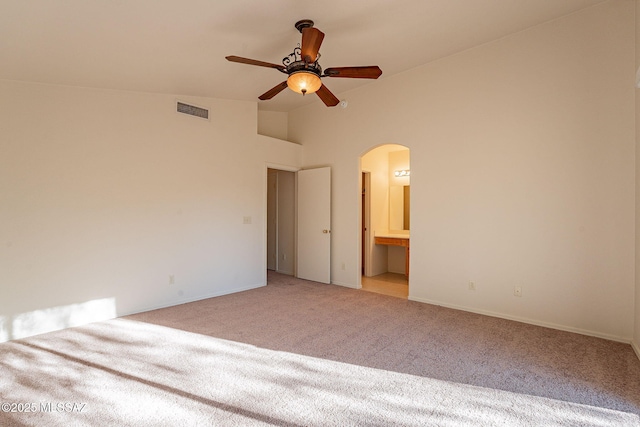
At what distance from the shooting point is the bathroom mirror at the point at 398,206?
6.82 meters

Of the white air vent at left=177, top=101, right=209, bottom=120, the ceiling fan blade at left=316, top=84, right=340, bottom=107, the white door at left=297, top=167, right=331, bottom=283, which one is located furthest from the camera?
the white door at left=297, top=167, right=331, bottom=283

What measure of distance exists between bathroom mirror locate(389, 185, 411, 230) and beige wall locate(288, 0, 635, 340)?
213cm

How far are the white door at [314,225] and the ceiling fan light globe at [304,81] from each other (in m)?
2.66

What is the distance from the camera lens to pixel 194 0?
252 cm

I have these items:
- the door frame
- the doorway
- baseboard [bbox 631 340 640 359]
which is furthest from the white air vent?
baseboard [bbox 631 340 640 359]

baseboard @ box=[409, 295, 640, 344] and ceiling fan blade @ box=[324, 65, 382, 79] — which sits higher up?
ceiling fan blade @ box=[324, 65, 382, 79]

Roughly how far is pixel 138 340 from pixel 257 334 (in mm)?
1151

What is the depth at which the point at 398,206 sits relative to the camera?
6934mm

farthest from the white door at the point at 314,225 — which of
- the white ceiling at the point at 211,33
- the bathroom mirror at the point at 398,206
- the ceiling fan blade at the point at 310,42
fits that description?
the ceiling fan blade at the point at 310,42

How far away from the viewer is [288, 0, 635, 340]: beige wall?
3105 millimetres

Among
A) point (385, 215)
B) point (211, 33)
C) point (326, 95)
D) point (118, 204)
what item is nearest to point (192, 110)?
point (118, 204)

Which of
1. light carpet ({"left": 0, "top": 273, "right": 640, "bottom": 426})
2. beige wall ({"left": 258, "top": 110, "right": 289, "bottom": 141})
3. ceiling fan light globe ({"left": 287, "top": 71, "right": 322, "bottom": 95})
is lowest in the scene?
light carpet ({"left": 0, "top": 273, "right": 640, "bottom": 426})

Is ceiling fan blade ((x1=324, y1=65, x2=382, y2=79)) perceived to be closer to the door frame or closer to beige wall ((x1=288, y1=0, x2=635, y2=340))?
beige wall ((x1=288, y1=0, x2=635, y2=340))

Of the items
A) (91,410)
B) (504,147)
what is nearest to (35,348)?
(91,410)
